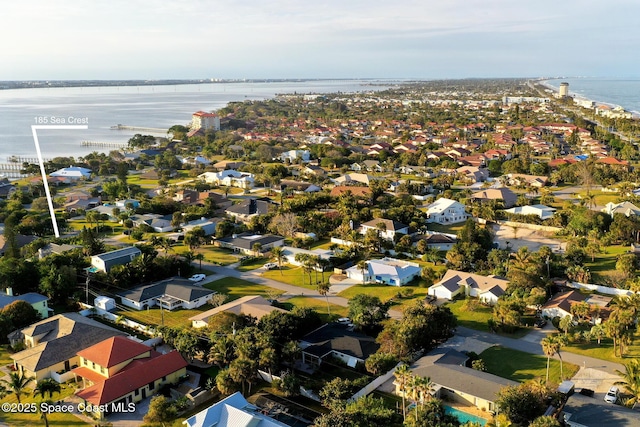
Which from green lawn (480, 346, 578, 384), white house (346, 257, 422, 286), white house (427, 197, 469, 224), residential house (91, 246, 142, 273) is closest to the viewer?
green lawn (480, 346, 578, 384)

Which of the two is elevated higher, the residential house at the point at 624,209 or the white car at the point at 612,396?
the residential house at the point at 624,209

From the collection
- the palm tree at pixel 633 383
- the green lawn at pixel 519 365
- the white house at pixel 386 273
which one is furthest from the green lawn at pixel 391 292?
the palm tree at pixel 633 383

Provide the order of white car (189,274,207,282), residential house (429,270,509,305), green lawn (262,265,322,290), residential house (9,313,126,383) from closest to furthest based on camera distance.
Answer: residential house (9,313,126,383) → residential house (429,270,509,305) → green lawn (262,265,322,290) → white car (189,274,207,282)

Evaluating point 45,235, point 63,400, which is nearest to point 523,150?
point 45,235

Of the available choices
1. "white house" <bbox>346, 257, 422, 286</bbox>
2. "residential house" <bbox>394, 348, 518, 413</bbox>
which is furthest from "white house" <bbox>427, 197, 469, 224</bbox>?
"residential house" <bbox>394, 348, 518, 413</bbox>

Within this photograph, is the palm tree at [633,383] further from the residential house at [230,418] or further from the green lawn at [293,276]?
the green lawn at [293,276]

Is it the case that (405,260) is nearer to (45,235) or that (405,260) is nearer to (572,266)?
(572,266)

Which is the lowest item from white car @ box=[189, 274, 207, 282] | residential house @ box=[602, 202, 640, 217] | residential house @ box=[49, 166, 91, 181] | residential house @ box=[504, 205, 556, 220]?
white car @ box=[189, 274, 207, 282]

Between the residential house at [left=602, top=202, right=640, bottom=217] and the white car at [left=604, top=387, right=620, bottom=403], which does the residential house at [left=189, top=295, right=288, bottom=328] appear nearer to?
the white car at [left=604, top=387, right=620, bottom=403]
